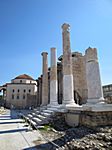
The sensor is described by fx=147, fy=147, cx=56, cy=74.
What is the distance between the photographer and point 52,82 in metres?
18.1

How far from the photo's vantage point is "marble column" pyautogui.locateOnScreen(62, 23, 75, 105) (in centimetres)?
1326

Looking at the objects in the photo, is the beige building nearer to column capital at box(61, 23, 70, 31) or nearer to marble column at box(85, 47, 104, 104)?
column capital at box(61, 23, 70, 31)

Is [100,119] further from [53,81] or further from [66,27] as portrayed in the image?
[53,81]

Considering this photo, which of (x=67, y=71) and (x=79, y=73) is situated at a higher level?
(x=79, y=73)

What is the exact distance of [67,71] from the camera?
13.9 meters

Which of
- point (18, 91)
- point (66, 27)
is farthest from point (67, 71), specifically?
point (18, 91)

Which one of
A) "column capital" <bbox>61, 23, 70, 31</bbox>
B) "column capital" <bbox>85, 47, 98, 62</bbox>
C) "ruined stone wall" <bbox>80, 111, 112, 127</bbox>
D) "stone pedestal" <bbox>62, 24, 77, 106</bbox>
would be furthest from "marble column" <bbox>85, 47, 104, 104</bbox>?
"column capital" <bbox>61, 23, 70, 31</bbox>

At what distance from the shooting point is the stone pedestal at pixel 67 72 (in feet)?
43.4

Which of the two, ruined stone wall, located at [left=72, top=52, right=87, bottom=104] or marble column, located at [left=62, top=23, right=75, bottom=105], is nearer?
marble column, located at [left=62, top=23, right=75, bottom=105]

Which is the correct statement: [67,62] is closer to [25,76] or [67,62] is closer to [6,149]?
[6,149]

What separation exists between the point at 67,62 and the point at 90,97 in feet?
18.5

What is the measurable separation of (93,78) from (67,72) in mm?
4728

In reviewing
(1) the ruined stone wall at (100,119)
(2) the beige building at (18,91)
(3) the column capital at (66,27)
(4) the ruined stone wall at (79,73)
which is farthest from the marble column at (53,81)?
(2) the beige building at (18,91)

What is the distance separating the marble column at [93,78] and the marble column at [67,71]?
13.2 ft
